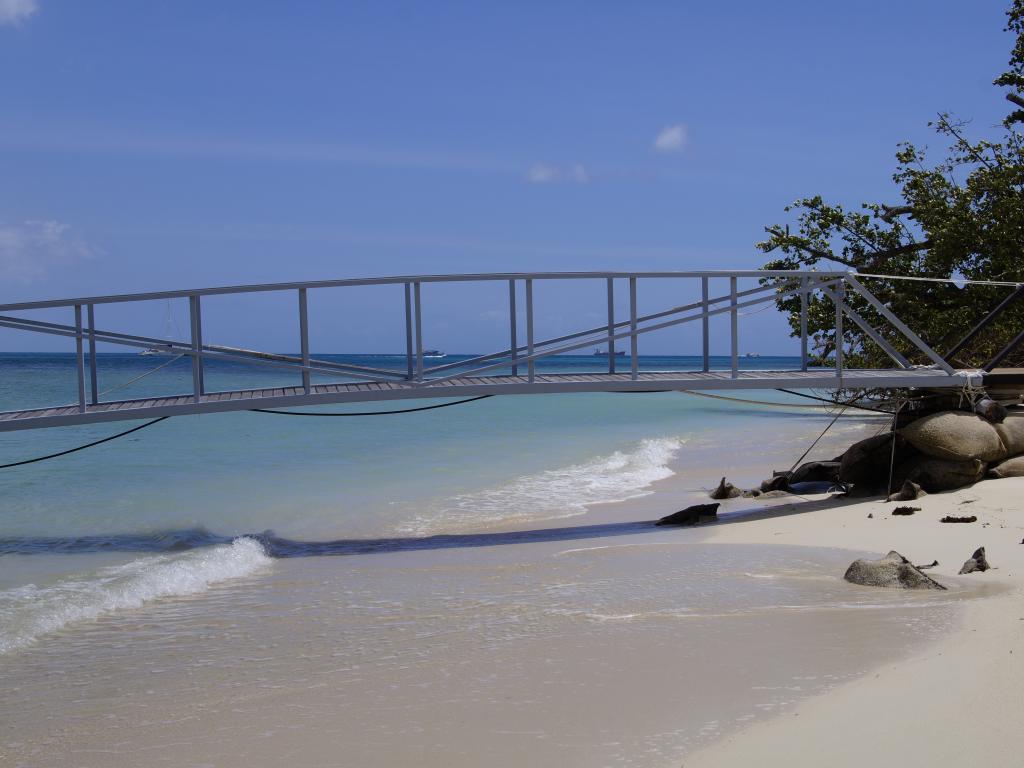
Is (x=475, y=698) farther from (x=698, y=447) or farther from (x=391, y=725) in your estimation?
(x=698, y=447)

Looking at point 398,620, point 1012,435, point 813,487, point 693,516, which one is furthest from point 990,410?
point 398,620

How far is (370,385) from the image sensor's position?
409 inches

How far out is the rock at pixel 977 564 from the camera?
22.2 feet

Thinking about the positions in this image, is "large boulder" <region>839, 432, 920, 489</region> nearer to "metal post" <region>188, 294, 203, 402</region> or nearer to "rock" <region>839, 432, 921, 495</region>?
"rock" <region>839, 432, 921, 495</region>

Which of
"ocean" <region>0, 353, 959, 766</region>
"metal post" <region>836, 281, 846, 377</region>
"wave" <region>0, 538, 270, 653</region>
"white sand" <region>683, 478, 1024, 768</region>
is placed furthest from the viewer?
"metal post" <region>836, 281, 846, 377</region>

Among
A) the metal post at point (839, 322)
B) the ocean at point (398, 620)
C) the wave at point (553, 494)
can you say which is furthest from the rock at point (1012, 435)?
the wave at point (553, 494)

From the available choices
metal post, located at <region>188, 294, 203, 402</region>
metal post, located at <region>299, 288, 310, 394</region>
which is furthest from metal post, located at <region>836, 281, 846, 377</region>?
metal post, located at <region>188, 294, 203, 402</region>

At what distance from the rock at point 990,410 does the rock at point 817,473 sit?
77.6 inches

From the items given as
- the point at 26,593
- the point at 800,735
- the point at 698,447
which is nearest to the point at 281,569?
the point at 26,593

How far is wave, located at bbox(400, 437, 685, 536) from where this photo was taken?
11148 mm

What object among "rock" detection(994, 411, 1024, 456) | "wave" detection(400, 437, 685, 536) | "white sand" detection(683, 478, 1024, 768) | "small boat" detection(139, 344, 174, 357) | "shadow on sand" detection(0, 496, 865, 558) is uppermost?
"small boat" detection(139, 344, 174, 357)

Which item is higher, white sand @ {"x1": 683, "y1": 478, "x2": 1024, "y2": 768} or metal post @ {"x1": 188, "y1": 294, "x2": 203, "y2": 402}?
metal post @ {"x1": 188, "y1": 294, "x2": 203, "y2": 402}

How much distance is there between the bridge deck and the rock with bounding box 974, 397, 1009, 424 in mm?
290

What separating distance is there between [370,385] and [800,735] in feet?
23.0
